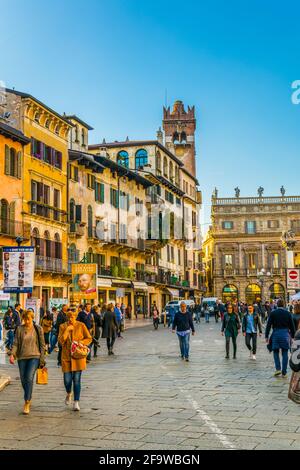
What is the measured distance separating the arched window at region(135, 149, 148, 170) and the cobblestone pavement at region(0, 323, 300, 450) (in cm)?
4962

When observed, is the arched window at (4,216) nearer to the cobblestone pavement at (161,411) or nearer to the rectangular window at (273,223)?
the cobblestone pavement at (161,411)

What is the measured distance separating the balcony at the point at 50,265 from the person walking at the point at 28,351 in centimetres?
2805

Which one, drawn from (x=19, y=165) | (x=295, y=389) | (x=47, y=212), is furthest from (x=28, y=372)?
(x=47, y=212)

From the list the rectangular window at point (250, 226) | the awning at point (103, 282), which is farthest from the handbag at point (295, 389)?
the rectangular window at point (250, 226)

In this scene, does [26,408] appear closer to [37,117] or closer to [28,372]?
[28,372]

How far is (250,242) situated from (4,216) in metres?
57.9

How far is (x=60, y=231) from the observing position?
4294 cm

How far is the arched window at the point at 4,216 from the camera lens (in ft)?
117

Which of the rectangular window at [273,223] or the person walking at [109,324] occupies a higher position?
the rectangular window at [273,223]

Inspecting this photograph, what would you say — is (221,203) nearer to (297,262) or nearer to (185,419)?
(297,262)

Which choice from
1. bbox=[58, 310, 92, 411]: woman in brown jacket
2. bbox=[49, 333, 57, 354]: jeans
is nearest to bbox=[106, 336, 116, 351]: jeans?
bbox=[49, 333, 57, 354]: jeans

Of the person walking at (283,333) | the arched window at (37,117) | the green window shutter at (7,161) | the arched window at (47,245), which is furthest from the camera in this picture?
the arched window at (47,245)
